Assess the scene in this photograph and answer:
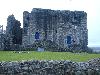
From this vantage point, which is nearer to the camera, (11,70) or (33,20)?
(11,70)

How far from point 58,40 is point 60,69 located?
22.3m

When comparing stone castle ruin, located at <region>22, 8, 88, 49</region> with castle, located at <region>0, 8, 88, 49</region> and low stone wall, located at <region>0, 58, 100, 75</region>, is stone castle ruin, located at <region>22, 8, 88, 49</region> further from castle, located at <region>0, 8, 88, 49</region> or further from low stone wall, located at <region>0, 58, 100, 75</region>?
low stone wall, located at <region>0, 58, 100, 75</region>

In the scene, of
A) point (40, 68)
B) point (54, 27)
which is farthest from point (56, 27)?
point (40, 68)

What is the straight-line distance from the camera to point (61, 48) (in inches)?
1470

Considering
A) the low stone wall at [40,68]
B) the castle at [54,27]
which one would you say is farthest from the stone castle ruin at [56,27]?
the low stone wall at [40,68]

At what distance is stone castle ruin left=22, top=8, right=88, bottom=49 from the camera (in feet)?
126

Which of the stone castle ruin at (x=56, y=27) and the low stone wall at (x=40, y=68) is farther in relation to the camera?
the stone castle ruin at (x=56, y=27)

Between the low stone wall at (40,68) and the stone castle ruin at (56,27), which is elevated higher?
the stone castle ruin at (56,27)

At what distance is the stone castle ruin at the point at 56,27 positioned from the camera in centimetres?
3850

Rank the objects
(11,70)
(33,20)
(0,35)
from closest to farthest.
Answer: (11,70) < (0,35) < (33,20)

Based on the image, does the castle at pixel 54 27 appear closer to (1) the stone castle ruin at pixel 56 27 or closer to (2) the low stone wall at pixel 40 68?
(1) the stone castle ruin at pixel 56 27

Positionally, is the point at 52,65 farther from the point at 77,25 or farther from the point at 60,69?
the point at 77,25

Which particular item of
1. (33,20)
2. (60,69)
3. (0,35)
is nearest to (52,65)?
(60,69)

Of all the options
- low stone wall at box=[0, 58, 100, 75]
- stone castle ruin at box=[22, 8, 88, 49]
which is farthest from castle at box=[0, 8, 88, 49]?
low stone wall at box=[0, 58, 100, 75]
